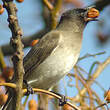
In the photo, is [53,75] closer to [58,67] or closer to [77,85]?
[58,67]

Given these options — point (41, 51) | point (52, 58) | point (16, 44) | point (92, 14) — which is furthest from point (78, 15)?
point (16, 44)

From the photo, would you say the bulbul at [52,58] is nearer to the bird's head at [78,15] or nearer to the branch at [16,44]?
the bird's head at [78,15]

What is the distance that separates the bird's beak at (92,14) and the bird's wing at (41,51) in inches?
20.4

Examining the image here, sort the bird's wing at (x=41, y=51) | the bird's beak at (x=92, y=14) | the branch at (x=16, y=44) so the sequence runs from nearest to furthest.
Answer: the branch at (x=16, y=44), the bird's beak at (x=92, y=14), the bird's wing at (x=41, y=51)

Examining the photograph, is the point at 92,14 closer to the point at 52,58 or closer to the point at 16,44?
the point at 52,58

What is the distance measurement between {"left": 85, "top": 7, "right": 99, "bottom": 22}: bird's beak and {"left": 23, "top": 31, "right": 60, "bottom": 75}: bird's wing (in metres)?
0.52

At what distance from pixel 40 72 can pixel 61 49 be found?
15.8 inches

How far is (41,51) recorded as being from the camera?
4.14 m

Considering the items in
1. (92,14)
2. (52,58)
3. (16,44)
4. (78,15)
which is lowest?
(52,58)

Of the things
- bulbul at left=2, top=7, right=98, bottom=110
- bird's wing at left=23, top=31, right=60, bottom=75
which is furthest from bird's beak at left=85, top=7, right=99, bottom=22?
bird's wing at left=23, top=31, right=60, bottom=75

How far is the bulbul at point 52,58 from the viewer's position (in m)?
3.82

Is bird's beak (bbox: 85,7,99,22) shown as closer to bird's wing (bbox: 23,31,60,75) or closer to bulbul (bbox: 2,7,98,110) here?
bulbul (bbox: 2,7,98,110)

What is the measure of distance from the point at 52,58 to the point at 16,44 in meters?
1.61

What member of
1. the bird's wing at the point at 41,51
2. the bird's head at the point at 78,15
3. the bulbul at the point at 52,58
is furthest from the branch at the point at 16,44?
the bird's head at the point at 78,15
